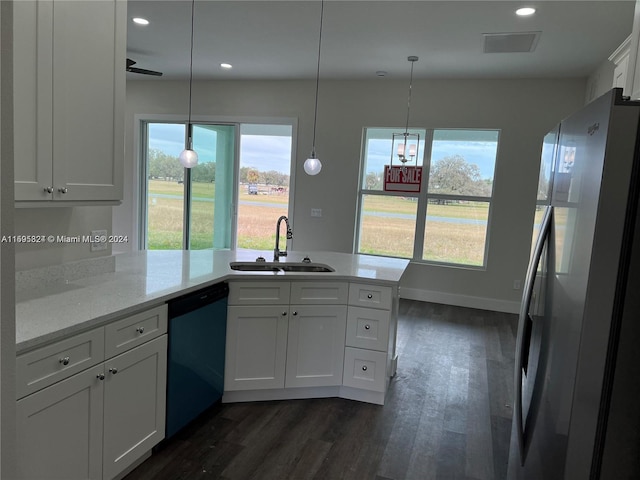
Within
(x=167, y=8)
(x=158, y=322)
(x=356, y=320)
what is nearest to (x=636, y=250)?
(x=158, y=322)

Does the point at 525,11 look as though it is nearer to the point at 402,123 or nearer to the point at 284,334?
the point at 402,123

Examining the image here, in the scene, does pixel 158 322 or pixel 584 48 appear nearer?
pixel 158 322

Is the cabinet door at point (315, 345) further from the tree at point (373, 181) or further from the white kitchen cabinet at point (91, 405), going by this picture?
the tree at point (373, 181)

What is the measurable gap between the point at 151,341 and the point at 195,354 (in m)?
0.39

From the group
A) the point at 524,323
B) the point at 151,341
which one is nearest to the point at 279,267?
the point at 151,341

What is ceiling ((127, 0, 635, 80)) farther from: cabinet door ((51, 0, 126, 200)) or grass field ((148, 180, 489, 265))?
cabinet door ((51, 0, 126, 200))

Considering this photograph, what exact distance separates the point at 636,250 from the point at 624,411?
34 cm

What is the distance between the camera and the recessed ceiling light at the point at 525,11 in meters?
3.40

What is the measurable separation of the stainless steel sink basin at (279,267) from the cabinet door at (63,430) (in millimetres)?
1398

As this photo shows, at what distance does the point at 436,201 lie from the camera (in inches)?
233

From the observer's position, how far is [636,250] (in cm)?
91

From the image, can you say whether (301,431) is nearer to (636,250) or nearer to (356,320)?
(356,320)

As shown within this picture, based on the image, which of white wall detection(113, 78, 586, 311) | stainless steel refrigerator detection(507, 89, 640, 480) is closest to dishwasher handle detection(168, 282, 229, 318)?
stainless steel refrigerator detection(507, 89, 640, 480)

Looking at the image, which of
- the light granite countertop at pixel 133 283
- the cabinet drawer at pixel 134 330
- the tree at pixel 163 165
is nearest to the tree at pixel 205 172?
the tree at pixel 163 165
